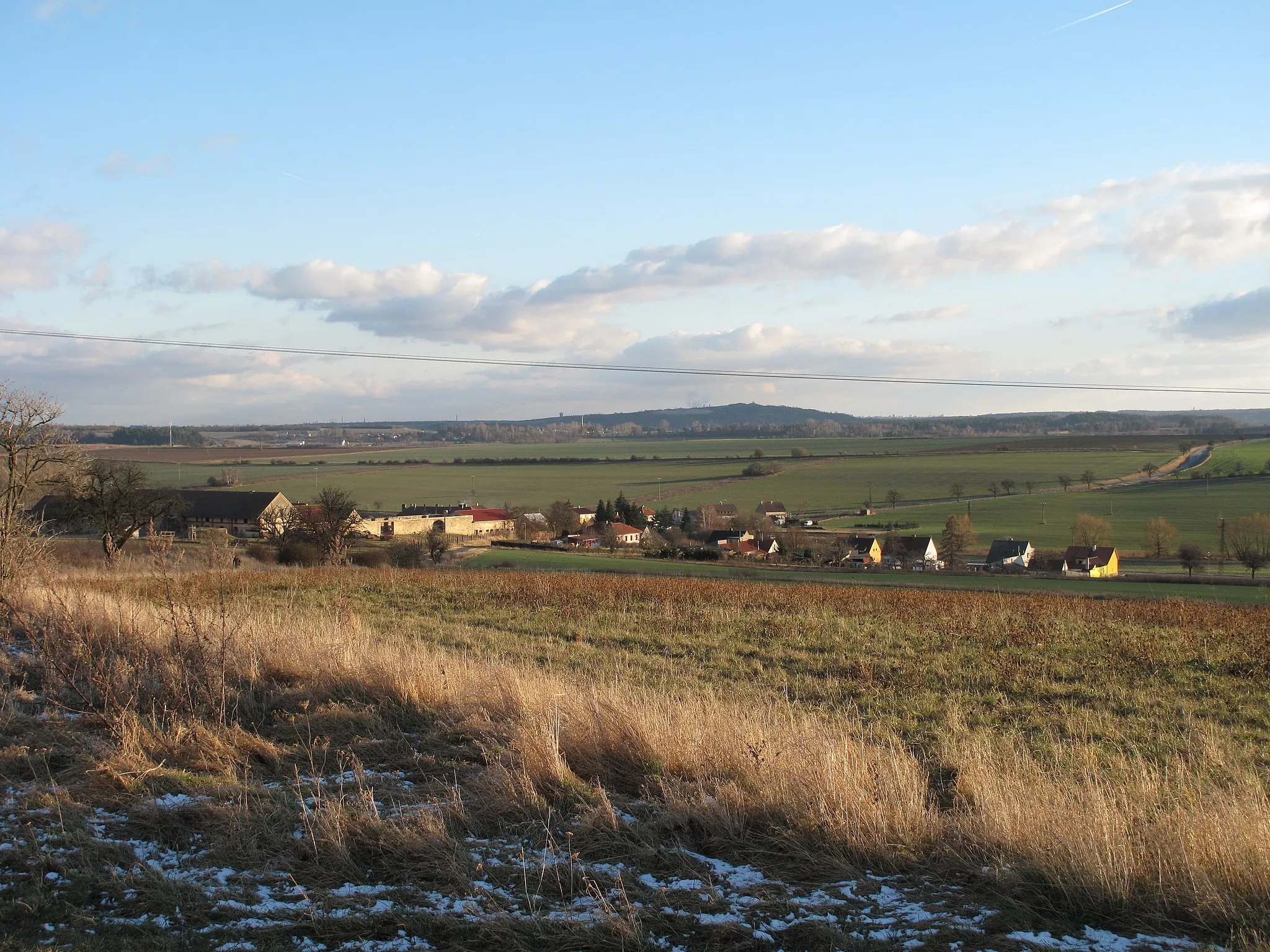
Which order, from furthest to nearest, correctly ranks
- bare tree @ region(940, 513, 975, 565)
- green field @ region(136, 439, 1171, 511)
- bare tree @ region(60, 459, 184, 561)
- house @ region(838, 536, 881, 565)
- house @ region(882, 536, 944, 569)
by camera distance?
green field @ region(136, 439, 1171, 511)
house @ region(838, 536, 881, 565)
house @ region(882, 536, 944, 569)
bare tree @ region(940, 513, 975, 565)
bare tree @ region(60, 459, 184, 561)

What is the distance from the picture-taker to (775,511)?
81.6 metres

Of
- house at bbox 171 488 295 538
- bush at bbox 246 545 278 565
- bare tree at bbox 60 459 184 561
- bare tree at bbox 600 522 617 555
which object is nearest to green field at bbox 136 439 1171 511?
house at bbox 171 488 295 538

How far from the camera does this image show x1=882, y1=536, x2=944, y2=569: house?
5609 cm

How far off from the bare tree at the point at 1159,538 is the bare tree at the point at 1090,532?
7.90 ft

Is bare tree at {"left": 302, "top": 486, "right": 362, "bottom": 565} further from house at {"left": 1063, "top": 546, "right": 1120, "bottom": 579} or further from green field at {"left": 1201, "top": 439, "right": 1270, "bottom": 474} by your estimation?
green field at {"left": 1201, "top": 439, "right": 1270, "bottom": 474}

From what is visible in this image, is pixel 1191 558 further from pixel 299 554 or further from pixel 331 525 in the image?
pixel 299 554

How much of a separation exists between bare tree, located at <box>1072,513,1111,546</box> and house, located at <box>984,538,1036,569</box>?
3.15 metres

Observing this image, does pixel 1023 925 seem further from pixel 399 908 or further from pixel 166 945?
pixel 166 945

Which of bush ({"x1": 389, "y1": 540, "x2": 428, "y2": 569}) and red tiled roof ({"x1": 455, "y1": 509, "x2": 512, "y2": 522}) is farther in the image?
red tiled roof ({"x1": 455, "y1": 509, "x2": 512, "y2": 522})

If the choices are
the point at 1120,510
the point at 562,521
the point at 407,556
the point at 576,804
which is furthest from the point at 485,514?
the point at 576,804

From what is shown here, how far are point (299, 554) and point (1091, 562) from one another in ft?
135

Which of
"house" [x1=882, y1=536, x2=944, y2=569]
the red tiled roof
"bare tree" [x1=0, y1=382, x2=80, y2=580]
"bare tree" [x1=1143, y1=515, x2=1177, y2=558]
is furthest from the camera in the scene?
the red tiled roof

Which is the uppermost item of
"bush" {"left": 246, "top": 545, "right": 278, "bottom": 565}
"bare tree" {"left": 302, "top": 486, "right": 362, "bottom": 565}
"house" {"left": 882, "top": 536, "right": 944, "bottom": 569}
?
"bare tree" {"left": 302, "top": 486, "right": 362, "bottom": 565}

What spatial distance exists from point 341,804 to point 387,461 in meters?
119
